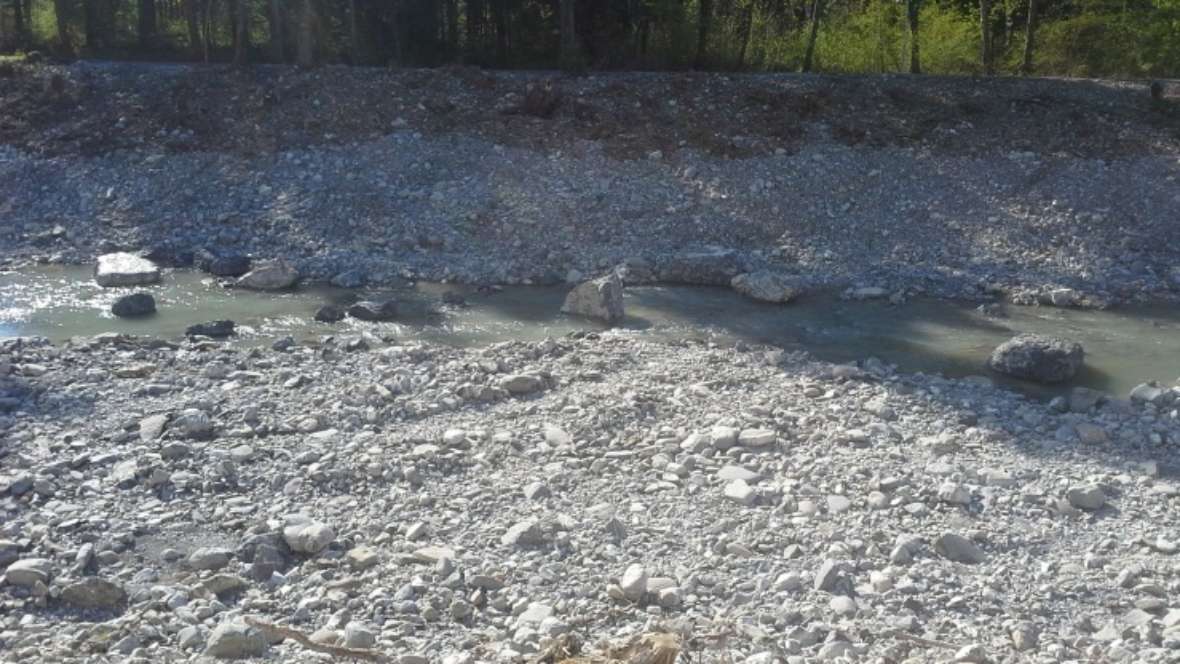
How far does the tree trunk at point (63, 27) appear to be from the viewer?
26.1 meters

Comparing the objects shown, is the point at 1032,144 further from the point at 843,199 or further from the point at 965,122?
the point at 843,199

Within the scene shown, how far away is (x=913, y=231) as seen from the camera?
60.0 feet

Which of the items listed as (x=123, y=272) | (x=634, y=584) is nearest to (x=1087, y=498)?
(x=634, y=584)

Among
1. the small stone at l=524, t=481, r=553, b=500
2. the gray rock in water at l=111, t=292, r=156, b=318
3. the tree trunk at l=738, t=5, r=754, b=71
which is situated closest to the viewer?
the small stone at l=524, t=481, r=553, b=500

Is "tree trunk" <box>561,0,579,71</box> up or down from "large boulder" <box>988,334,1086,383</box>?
up

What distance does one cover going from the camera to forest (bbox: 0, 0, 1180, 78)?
24953 millimetres

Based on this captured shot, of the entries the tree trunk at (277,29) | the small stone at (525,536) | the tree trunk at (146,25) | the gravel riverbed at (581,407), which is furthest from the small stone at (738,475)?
the tree trunk at (146,25)

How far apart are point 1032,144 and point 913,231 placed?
3.59 meters

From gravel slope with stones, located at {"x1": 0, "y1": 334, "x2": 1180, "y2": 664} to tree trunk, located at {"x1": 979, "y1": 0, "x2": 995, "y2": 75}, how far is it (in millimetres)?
14015

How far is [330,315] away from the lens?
48.0 feet

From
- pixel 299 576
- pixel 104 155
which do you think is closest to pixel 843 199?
pixel 104 155

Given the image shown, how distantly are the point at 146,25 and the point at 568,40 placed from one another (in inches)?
368

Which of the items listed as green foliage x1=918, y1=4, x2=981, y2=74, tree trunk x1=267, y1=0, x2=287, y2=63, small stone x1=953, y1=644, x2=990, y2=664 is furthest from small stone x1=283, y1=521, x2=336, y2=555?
green foliage x1=918, y1=4, x2=981, y2=74

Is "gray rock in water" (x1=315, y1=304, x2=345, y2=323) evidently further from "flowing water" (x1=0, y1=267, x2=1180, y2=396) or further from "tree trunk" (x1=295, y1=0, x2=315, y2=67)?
"tree trunk" (x1=295, y1=0, x2=315, y2=67)
